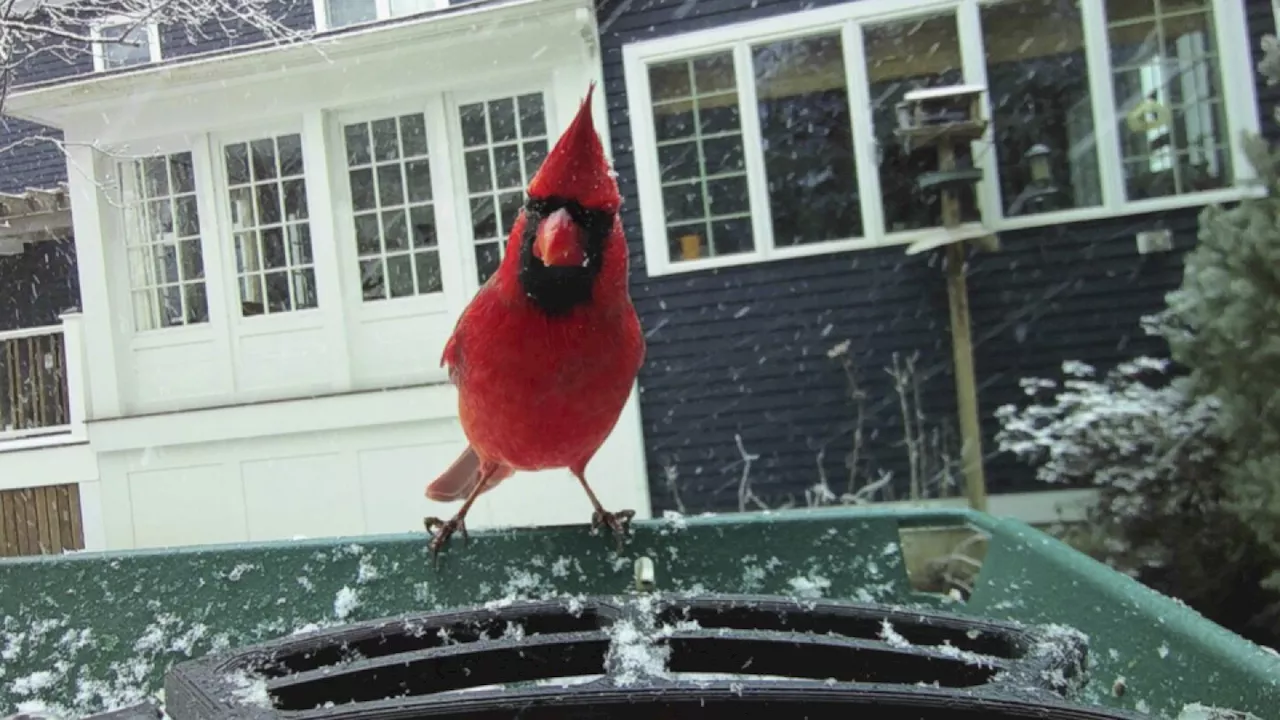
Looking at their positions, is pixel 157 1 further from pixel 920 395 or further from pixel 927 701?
pixel 920 395

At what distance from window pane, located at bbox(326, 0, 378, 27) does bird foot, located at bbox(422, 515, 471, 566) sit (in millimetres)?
2222

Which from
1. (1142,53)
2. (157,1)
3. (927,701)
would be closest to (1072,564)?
(927,701)

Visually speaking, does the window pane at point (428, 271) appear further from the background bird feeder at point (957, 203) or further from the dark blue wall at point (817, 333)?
the background bird feeder at point (957, 203)

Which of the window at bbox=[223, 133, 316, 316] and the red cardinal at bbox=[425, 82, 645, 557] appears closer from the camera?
the red cardinal at bbox=[425, 82, 645, 557]

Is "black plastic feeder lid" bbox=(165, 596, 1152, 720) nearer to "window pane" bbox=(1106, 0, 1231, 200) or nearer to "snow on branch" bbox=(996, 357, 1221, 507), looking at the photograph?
"snow on branch" bbox=(996, 357, 1221, 507)

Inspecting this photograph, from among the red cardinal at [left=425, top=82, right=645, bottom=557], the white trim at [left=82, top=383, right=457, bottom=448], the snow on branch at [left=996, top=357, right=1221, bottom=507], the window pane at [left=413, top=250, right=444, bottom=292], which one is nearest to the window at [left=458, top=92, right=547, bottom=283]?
the window pane at [left=413, top=250, right=444, bottom=292]

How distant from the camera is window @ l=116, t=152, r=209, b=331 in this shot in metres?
2.65

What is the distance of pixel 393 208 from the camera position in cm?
312

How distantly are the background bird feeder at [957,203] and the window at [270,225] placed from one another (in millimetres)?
2114

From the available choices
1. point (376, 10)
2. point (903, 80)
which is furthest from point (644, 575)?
point (903, 80)

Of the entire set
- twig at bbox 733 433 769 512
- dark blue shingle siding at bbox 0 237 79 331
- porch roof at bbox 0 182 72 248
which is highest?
porch roof at bbox 0 182 72 248

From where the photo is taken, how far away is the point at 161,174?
9.07 feet

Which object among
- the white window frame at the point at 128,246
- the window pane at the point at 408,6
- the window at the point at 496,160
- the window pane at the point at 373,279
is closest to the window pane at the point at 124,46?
the white window frame at the point at 128,246

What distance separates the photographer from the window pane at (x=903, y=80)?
11.6ft
